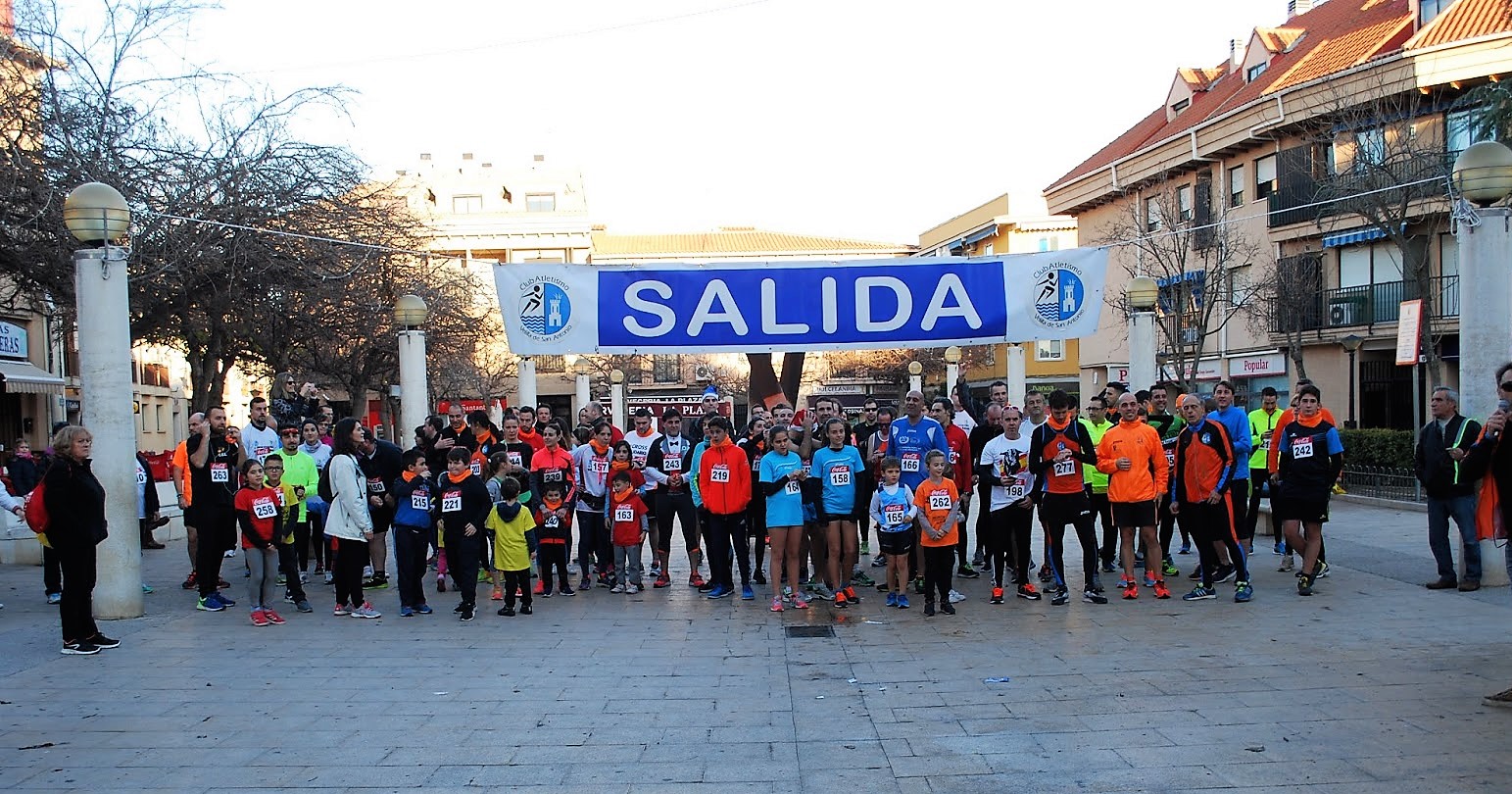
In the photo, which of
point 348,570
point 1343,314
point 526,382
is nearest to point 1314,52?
point 1343,314

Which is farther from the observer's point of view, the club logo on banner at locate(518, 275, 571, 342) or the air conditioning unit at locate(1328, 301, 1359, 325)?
the air conditioning unit at locate(1328, 301, 1359, 325)

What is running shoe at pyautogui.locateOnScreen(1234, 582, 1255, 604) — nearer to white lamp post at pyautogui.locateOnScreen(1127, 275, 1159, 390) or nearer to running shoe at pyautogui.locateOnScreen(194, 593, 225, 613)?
white lamp post at pyautogui.locateOnScreen(1127, 275, 1159, 390)

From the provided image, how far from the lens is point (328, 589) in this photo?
11531 millimetres

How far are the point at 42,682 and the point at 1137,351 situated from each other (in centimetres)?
1121

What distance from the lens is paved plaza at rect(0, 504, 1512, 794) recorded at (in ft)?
17.4

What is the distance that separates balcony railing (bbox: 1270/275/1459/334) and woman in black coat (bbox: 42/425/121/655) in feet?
92.9

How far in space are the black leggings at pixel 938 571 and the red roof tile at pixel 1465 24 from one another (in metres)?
23.7

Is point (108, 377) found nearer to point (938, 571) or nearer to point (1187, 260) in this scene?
point (938, 571)

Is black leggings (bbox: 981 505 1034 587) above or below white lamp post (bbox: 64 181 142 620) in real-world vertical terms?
below

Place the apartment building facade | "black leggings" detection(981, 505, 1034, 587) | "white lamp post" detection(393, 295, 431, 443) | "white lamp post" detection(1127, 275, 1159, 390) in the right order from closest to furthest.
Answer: "black leggings" detection(981, 505, 1034, 587) → "white lamp post" detection(1127, 275, 1159, 390) → "white lamp post" detection(393, 295, 431, 443) → the apartment building facade

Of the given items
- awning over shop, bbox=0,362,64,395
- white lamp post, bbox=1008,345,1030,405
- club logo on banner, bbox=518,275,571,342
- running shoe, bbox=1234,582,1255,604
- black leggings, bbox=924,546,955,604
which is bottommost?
running shoe, bbox=1234,582,1255,604

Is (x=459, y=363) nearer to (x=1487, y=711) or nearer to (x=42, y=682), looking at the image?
(x=42, y=682)

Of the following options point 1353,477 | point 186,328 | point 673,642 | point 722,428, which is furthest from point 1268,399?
point 186,328

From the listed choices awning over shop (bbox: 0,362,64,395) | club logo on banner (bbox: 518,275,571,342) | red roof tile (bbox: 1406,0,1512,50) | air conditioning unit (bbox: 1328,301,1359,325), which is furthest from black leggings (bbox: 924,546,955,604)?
air conditioning unit (bbox: 1328,301,1359,325)
